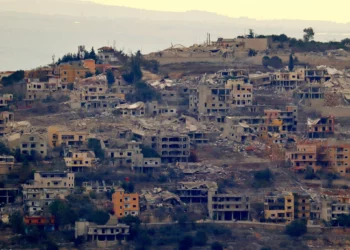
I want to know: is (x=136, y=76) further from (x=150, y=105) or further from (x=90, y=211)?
(x=90, y=211)

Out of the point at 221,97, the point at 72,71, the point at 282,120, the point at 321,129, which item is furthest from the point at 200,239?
the point at 72,71

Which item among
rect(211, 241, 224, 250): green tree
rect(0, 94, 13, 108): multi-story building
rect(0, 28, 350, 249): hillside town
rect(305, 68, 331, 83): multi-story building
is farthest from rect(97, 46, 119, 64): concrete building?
rect(211, 241, 224, 250): green tree

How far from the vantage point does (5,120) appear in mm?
62281

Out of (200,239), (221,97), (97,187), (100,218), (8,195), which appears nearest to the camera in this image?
(200,239)

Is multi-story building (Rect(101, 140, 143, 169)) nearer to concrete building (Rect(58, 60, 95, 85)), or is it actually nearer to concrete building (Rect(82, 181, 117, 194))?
concrete building (Rect(82, 181, 117, 194))

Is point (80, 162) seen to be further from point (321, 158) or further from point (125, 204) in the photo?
point (321, 158)

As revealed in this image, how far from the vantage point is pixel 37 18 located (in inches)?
3684

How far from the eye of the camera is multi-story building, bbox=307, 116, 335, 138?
6297 centimetres

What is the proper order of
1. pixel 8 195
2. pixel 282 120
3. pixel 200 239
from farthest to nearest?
1. pixel 282 120
2. pixel 8 195
3. pixel 200 239

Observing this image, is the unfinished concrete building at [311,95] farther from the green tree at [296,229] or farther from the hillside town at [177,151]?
the green tree at [296,229]

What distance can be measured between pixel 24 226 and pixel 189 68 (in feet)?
60.6

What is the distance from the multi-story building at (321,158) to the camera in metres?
59.8

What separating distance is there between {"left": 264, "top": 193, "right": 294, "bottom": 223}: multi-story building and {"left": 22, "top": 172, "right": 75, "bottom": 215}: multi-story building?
17.9ft

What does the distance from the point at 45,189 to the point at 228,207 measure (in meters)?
5.06
